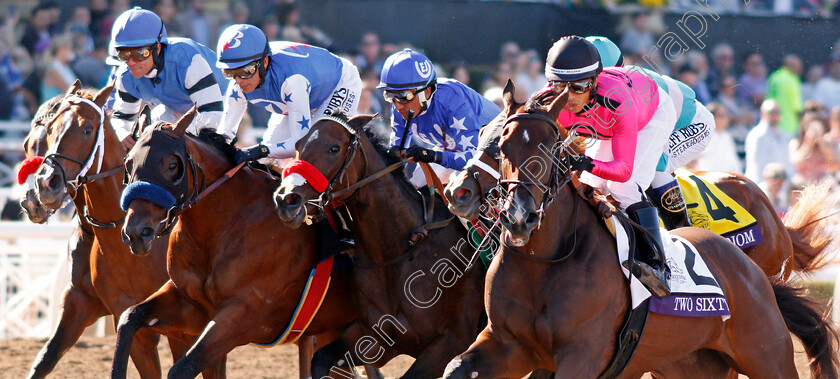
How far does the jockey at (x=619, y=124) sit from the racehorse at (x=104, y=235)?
2.21 metres

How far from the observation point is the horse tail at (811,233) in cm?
629

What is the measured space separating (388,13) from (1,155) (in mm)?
4784

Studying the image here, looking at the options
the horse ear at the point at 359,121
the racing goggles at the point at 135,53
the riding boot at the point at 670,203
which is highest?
the horse ear at the point at 359,121

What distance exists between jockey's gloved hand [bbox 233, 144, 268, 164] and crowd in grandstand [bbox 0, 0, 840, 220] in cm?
528

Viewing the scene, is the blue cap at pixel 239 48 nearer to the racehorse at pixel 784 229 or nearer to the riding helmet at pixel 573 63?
the riding helmet at pixel 573 63

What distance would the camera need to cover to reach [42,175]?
4930mm

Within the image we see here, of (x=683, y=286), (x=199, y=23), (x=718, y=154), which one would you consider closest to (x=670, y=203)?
(x=683, y=286)

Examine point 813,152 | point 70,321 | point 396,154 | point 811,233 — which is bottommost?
point 813,152

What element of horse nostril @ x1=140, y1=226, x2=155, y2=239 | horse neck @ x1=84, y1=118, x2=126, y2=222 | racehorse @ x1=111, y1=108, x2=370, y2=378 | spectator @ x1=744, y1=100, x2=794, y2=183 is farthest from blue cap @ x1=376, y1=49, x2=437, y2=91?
spectator @ x1=744, y1=100, x2=794, y2=183

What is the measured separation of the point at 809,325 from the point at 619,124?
5.44ft

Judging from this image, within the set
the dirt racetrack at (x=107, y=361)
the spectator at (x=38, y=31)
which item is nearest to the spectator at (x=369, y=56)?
the spectator at (x=38, y=31)

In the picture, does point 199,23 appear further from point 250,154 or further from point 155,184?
point 155,184

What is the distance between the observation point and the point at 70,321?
207 inches

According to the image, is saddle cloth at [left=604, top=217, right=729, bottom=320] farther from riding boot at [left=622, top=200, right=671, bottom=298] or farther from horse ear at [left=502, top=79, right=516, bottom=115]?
horse ear at [left=502, top=79, right=516, bottom=115]
